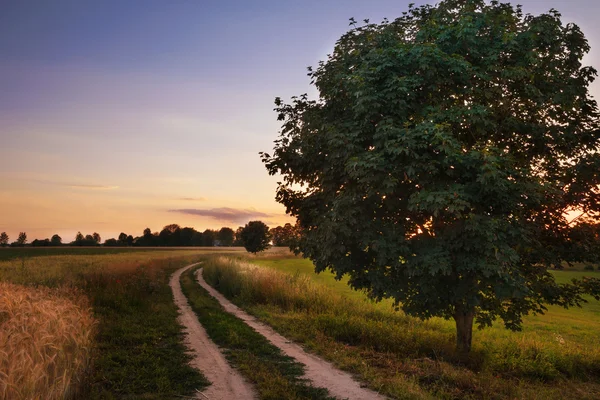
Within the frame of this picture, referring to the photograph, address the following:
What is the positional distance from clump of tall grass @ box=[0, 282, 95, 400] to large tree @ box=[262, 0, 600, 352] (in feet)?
20.5

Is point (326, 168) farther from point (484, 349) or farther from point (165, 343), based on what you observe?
point (484, 349)

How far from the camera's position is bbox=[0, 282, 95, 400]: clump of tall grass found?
18.1 ft

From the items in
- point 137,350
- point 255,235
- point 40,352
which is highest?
point 255,235

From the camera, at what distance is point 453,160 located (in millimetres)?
10109

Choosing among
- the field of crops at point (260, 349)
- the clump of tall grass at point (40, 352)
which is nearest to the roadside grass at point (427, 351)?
the field of crops at point (260, 349)

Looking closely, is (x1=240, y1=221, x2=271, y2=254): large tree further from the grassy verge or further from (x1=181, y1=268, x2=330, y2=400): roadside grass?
(x1=181, y1=268, x2=330, y2=400): roadside grass

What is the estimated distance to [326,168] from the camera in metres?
11.7

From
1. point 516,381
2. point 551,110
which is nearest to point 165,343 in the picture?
point 516,381

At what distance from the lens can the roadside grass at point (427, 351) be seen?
9.76 metres

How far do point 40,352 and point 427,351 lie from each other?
37.7ft

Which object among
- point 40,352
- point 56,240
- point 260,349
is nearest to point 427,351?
point 260,349

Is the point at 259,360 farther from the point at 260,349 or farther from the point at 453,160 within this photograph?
the point at 453,160

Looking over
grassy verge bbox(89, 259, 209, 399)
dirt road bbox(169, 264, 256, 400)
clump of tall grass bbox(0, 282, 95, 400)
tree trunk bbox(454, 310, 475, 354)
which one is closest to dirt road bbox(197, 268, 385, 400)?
dirt road bbox(169, 264, 256, 400)

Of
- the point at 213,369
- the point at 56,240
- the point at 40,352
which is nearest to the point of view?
the point at 40,352
